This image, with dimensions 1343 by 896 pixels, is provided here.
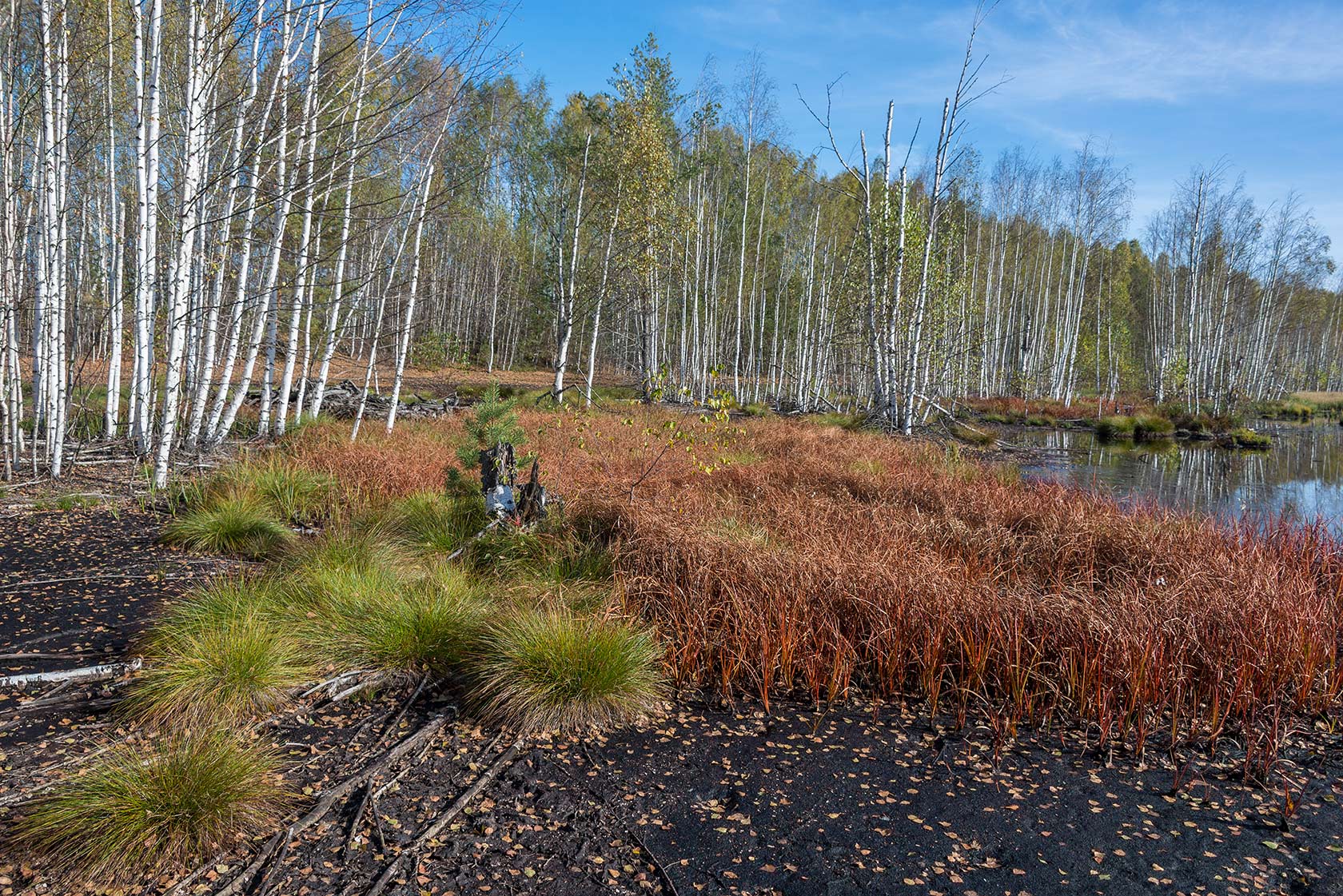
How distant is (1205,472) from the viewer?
14.4 meters

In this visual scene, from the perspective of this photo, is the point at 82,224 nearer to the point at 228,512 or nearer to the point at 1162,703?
the point at 228,512

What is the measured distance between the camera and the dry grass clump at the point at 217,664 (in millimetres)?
3150

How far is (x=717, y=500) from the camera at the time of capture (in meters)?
6.71

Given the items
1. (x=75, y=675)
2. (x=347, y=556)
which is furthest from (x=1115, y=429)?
(x=75, y=675)

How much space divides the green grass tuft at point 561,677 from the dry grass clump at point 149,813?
1.03 metres

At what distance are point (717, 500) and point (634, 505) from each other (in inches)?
47.3

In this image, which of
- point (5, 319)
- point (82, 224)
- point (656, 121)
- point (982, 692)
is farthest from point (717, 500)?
point (656, 121)

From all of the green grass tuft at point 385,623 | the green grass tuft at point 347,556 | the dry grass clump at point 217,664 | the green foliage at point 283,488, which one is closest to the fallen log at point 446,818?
the green grass tuft at point 385,623

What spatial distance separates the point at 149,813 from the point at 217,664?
3.53ft

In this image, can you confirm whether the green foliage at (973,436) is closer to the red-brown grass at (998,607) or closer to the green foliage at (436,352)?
the red-brown grass at (998,607)

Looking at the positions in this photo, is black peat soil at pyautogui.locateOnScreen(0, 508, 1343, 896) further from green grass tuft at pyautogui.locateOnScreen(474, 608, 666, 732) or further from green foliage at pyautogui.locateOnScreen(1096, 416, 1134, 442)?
green foliage at pyautogui.locateOnScreen(1096, 416, 1134, 442)

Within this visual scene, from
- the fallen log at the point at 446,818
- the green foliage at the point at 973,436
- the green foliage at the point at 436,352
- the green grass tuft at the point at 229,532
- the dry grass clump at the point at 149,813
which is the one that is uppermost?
the green foliage at the point at 436,352

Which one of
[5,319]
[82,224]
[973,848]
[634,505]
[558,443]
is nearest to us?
[973,848]

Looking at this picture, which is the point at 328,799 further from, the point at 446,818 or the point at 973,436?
the point at 973,436
